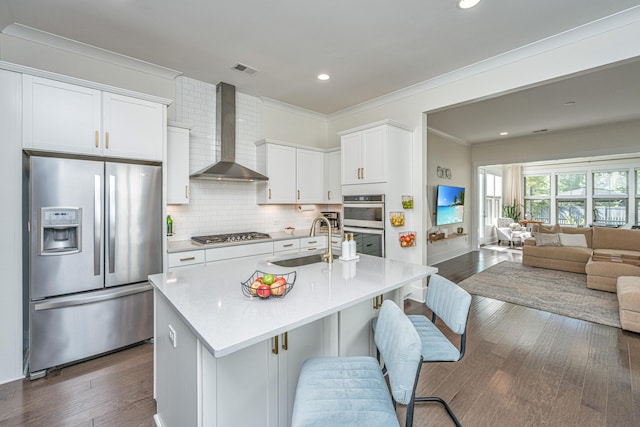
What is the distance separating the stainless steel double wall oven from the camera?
3.72 m

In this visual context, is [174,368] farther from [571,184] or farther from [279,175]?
[571,184]

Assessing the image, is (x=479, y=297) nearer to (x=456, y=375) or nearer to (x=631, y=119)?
(x=456, y=375)

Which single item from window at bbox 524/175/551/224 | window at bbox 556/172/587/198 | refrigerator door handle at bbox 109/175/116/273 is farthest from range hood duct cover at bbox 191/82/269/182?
window at bbox 556/172/587/198

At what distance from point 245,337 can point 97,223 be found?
2.22m

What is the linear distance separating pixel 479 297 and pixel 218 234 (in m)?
3.81

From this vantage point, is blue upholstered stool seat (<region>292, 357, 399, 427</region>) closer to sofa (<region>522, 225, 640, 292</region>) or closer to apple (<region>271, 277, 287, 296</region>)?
apple (<region>271, 277, 287, 296</region>)

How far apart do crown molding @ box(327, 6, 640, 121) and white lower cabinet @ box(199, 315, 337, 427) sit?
3.32 meters

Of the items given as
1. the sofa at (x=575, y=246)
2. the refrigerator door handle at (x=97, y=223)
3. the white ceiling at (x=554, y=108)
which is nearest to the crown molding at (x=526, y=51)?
the white ceiling at (x=554, y=108)

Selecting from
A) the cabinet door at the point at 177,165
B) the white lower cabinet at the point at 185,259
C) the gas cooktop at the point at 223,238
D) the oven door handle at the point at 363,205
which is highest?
the cabinet door at the point at 177,165

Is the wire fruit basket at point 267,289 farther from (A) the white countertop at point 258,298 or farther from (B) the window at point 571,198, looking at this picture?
(B) the window at point 571,198

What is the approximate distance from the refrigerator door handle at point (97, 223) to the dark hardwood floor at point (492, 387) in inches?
34.0

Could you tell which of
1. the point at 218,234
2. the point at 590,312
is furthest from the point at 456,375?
the point at 218,234

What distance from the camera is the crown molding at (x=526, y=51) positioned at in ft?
8.05

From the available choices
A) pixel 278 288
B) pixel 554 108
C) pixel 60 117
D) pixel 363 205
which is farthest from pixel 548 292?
pixel 60 117
